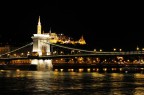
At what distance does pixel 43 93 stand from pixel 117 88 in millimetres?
→ 6345

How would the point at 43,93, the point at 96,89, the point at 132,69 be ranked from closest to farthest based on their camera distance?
the point at 43,93, the point at 96,89, the point at 132,69

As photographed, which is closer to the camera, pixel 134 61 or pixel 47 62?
pixel 47 62

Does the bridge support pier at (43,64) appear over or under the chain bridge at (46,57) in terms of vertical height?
under

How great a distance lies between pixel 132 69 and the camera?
7638 cm

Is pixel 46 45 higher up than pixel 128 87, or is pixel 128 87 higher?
pixel 46 45

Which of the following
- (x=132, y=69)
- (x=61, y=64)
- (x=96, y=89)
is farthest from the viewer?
(x=61, y=64)

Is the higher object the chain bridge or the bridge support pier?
the chain bridge

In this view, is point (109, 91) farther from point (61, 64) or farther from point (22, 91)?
point (61, 64)

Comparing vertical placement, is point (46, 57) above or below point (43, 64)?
above

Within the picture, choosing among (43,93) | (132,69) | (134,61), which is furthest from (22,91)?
(134,61)

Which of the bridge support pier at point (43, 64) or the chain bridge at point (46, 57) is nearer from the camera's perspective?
the bridge support pier at point (43, 64)

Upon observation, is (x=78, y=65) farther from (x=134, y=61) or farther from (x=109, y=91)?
(x=109, y=91)

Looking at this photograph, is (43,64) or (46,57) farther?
(43,64)

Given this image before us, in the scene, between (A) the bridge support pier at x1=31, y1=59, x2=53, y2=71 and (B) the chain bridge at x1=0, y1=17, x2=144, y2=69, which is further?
(B) the chain bridge at x1=0, y1=17, x2=144, y2=69
